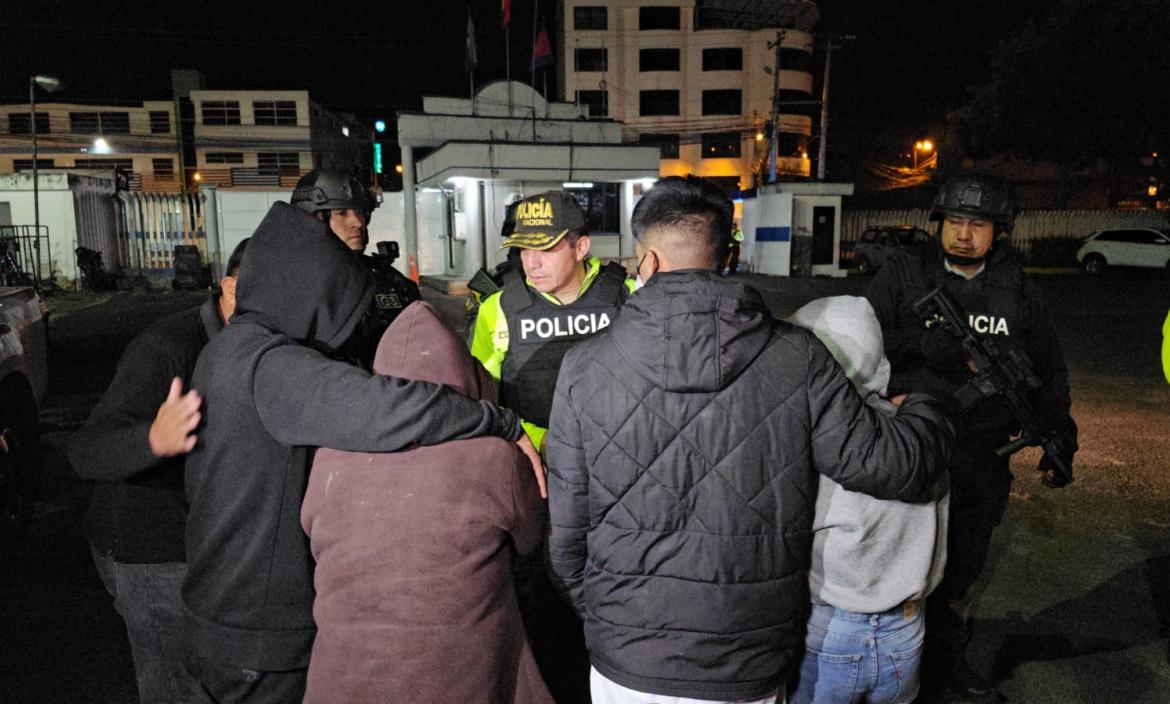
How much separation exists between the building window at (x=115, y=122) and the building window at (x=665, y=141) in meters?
42.3

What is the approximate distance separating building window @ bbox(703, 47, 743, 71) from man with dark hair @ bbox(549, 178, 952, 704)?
53434mm

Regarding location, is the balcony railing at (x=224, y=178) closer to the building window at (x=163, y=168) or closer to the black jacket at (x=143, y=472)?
the building window at (x=163, y=168)

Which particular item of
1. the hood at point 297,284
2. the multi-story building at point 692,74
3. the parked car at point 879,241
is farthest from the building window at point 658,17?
the hood at point 297,284

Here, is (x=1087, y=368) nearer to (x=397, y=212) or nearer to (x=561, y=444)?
(x=561, y=444)

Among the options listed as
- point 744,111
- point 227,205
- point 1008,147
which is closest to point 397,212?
point 227,205

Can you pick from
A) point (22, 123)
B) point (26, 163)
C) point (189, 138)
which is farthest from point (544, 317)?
point (22, 123)

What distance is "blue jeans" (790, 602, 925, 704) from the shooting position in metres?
1.95

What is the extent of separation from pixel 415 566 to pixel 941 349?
7.76ft

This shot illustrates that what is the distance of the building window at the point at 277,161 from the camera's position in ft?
197

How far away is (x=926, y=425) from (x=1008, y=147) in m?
33.4

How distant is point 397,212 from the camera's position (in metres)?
26.0

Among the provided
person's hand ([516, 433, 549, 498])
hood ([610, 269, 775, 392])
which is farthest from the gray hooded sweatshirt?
person's hand ([516, 433, 549, 498])

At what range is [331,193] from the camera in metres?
4.38

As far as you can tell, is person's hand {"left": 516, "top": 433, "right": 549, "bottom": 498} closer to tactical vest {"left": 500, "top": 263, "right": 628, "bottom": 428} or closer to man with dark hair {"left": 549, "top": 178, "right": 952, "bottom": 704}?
man with dark hair {"left": 549, "top": 178, "right": 952, "bottom": 704}
